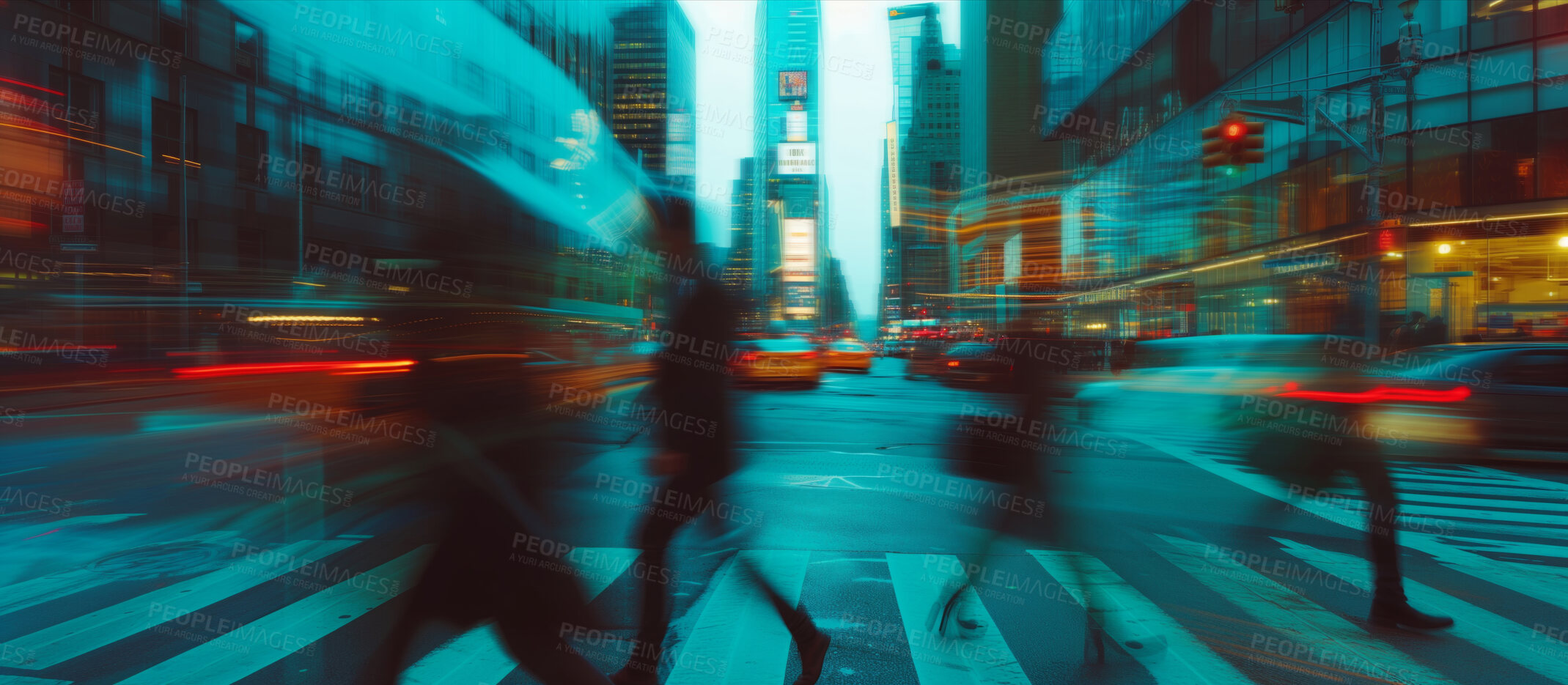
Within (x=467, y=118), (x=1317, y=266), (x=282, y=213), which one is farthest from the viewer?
(x=1317, y=266)

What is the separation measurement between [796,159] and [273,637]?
155 meters

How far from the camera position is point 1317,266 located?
25.8 metres

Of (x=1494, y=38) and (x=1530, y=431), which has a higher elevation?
(x=1494, y=38)

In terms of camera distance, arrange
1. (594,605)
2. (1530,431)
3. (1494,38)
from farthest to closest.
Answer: (1494,38)
(1530,431)
(594,605)

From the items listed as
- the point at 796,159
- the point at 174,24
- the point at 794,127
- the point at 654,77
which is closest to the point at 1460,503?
the point at 654,77

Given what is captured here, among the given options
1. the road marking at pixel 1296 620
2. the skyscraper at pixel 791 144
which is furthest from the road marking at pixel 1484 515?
the skyscraper at pixel 791 144

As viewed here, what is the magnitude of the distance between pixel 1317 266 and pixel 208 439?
1196 inches

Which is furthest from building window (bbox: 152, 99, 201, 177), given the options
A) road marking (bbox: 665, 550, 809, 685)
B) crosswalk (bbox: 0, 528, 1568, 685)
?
road marking (bbox: 665, 550, 809, 685)

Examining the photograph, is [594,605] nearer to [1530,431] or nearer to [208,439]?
[208,439]

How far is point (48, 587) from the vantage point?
15.4 ft

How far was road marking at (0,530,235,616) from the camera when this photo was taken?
14.5 feet

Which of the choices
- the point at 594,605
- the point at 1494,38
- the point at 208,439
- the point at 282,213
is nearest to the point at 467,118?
the point at 594,605

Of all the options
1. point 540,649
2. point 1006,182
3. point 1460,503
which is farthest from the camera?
point 1460,503

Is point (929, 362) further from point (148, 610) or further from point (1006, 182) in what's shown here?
point (148, 610)
